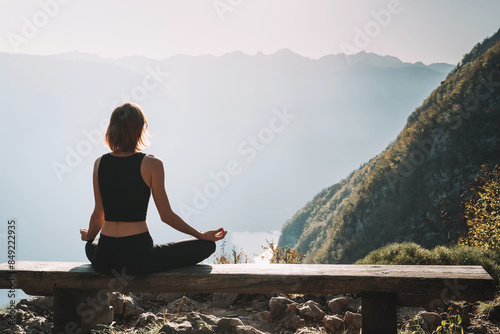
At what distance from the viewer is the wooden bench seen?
3014 mm

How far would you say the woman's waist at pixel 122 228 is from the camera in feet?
10.3

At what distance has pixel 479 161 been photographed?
43.0m

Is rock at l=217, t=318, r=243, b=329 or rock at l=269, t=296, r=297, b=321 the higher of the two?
rock at l=217, t=318, r=243, b=329

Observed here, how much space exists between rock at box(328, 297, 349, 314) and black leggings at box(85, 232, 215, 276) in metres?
2.18

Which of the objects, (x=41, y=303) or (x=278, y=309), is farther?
(x=41, y=303)

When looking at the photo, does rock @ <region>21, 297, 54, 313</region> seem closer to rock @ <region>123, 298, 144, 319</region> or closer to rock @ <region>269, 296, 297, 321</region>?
rock @ <region>123, 298, 144, 319</region>

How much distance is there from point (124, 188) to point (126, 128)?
0.46 metres

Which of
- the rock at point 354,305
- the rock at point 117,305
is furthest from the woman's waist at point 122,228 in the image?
the rock at point 354,305

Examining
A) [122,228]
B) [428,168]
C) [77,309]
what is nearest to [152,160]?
[122,228]

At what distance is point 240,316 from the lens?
478cm

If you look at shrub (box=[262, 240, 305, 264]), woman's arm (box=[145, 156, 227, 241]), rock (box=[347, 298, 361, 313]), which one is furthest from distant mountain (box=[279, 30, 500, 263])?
woman's arm (box=[145, 156, 227, 241])

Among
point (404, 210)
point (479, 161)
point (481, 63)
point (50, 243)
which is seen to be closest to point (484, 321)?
point (479, 161)

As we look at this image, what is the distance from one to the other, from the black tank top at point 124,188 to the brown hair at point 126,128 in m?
0.09

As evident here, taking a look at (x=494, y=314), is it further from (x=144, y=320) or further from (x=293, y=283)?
(x=144, y=320)
